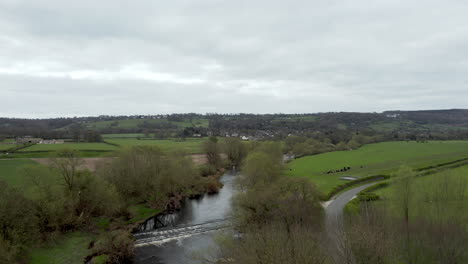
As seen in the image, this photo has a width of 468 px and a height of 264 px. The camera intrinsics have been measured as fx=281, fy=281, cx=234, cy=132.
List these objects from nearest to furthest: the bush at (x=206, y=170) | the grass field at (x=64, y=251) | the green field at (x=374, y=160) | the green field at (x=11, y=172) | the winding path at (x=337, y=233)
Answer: the winding path at (x=337, y=233)
the grass field at (x=64, y=251)
the green field at (x=11, y=172)
the green field at (x=374, y=160)
the bush at (x=206, y=170)

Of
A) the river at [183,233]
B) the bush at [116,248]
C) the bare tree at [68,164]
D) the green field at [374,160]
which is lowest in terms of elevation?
the river at [183,233]

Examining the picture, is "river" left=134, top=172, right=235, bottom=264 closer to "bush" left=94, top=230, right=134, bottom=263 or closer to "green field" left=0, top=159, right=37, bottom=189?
"bush" left=94, top=230, right=134, bottom=263

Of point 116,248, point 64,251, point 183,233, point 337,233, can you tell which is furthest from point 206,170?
point 337,233

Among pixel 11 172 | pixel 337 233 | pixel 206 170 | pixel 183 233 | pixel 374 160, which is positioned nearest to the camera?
pixel 337 233

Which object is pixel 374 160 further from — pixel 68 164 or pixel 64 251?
pixel 64 251

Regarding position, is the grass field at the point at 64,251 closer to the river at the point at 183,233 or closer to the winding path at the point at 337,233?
the river at the point at 183,233

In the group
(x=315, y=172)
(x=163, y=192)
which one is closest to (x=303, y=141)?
(x=315, y=172)

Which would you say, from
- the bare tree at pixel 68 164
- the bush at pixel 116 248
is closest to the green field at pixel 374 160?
the bush at pixel 116 248
